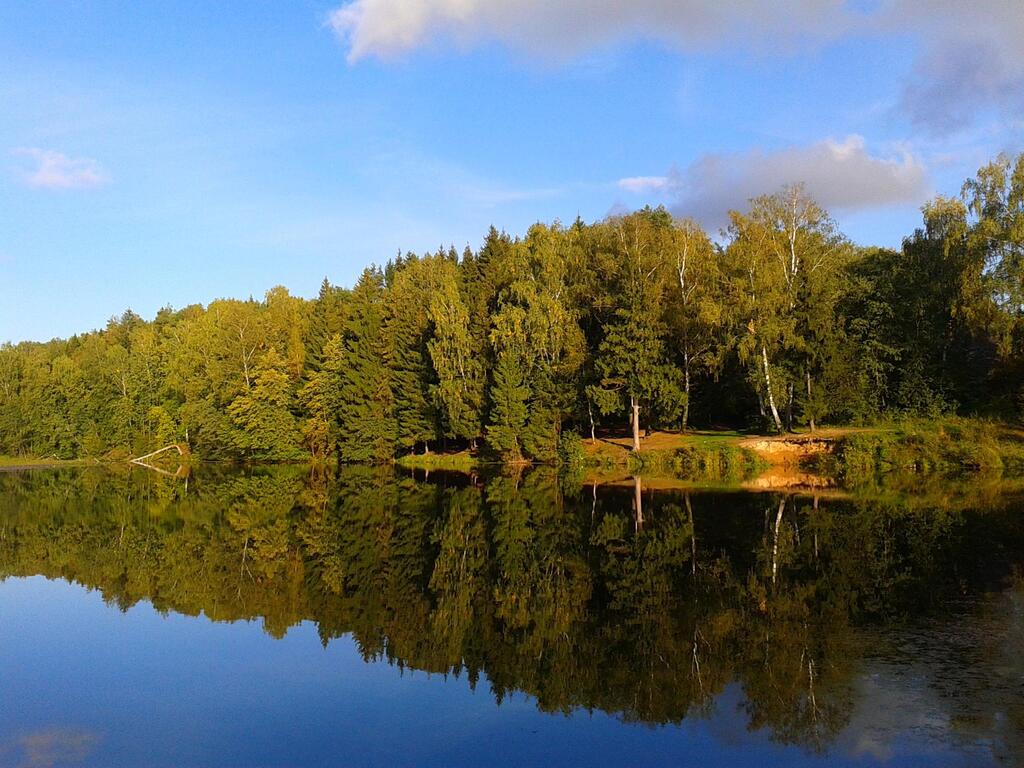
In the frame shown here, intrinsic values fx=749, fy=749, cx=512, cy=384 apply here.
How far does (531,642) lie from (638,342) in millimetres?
33839

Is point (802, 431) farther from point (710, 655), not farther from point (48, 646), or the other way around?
point (48, 646)

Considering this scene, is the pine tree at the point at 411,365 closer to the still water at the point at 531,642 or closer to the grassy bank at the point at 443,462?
the grassy bank at the point at 443,462

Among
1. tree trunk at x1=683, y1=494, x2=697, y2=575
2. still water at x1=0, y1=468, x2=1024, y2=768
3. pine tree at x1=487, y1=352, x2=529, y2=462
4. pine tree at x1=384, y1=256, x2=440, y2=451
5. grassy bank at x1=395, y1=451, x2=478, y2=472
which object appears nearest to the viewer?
still water at x1=0, y1=468, x2=1024, y2=768

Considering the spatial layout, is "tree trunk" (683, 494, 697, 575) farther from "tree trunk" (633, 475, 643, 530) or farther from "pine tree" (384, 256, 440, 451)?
"pine tree" (384, 256, 440, 451)

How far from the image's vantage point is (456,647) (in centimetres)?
1320

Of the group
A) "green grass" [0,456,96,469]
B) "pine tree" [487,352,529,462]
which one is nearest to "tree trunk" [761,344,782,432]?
"pine tree" [487,352,529,462]

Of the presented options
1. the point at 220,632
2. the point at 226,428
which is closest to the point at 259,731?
the point at 220,632

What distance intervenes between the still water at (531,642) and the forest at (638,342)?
19.2 metres

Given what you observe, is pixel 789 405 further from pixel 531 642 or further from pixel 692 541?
pixel 531 642

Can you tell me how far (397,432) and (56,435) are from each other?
4165cm

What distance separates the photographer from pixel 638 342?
45.4m

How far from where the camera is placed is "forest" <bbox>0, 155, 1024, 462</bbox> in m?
43.2

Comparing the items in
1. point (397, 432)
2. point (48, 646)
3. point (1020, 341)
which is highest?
point (1020, 341)

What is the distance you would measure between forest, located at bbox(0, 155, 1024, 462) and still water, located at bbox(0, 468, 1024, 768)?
62.9 ft
